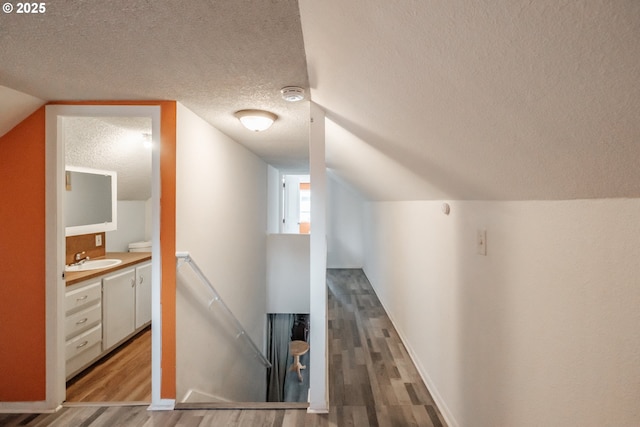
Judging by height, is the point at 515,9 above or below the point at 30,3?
below

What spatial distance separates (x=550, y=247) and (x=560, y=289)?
15cm

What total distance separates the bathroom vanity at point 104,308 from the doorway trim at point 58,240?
54 cm

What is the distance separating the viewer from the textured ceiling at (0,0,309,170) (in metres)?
1.12

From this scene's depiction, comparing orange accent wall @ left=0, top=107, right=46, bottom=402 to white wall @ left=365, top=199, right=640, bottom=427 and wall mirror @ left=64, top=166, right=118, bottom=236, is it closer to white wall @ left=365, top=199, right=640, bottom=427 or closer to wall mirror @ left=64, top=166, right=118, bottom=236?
wall mirror @ left=64, top=166, right=118, bottom=236

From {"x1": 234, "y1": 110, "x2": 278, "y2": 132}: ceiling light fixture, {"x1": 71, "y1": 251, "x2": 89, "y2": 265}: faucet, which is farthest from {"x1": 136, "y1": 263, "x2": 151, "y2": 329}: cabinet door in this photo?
{"x1": 234, "y1": 110, "x2": 278, "y2": 132}: ceiling light fixture

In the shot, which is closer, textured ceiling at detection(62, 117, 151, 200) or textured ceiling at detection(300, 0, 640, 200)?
textured ceiling at detection(300, 0, 640, 200)

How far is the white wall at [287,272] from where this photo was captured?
4969mm

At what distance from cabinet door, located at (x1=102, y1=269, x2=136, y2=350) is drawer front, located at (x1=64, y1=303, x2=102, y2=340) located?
0.09 m

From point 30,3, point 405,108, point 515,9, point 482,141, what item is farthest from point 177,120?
point 515,9

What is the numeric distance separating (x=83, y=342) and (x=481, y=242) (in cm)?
330

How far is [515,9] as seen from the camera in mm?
583

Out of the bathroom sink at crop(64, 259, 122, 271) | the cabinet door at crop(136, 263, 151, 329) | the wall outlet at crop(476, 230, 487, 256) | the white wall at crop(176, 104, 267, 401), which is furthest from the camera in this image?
the cabinet door at crop(136, 263, 151, 329)

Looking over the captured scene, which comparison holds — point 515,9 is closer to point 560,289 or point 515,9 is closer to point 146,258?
→ point 560,289

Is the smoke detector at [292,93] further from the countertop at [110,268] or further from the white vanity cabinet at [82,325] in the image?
the white vanity cabinet at [82,325]
